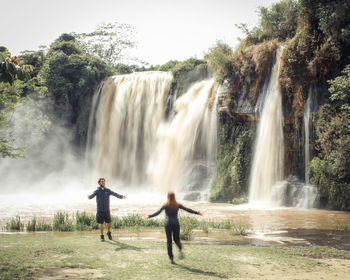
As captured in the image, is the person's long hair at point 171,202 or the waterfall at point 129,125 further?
the waterfall at point 129,125

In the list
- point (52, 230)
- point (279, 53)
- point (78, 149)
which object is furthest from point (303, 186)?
point (78, 149)

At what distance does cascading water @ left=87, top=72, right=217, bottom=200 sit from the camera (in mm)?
24766

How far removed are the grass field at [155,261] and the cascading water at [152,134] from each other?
14.8 meters

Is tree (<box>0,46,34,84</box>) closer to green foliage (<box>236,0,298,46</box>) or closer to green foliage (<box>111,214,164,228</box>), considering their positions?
green foliage (<box>111,214,164,228</box>)

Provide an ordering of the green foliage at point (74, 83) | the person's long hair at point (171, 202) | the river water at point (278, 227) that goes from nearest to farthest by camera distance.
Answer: the person's long hair at point (171, 202)
the river water at point (278, 227)
the green foliage at point (74, 83)

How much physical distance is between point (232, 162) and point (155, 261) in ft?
52.5

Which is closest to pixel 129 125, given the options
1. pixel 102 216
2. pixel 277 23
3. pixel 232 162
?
pixel 232 162

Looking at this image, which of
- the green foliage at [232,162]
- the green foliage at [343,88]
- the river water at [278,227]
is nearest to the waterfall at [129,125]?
the green foliage at [232,162]

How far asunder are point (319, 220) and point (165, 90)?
58.2ft

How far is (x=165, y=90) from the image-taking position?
30.0 meters

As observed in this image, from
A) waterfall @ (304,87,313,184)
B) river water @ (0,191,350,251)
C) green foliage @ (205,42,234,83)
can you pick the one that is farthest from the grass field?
green foliage @ (205,42,234,83)

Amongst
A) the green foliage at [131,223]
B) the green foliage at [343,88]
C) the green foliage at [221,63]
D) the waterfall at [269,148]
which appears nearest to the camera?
the green foliage at [131,223]

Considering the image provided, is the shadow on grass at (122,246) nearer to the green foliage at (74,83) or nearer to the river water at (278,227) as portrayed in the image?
the river water at (278,227)

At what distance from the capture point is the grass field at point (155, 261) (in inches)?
266
